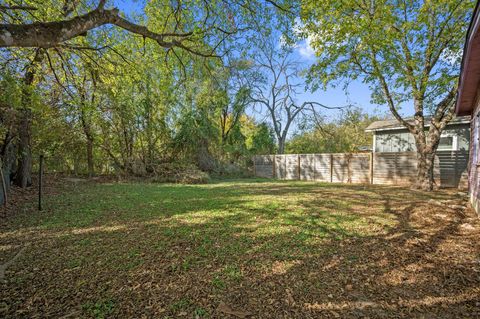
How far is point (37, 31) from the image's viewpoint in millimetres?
2277

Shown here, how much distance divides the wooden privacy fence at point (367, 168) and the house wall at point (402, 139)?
86.1 inches

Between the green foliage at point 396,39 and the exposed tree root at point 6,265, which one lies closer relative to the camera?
the exposed tree root at point 6,265

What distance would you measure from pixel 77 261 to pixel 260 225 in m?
2.55

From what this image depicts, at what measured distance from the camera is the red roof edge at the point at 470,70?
257 cm

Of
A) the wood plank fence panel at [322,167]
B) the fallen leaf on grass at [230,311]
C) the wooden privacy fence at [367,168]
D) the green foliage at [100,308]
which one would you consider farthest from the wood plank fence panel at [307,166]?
the green foliage at [100,308]

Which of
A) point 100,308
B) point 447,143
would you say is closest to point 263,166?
point 447,143

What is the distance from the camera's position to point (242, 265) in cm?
246

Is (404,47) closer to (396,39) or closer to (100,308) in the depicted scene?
(396,39)

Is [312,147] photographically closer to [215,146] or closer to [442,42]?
[215,146]

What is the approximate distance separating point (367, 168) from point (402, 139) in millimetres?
3104

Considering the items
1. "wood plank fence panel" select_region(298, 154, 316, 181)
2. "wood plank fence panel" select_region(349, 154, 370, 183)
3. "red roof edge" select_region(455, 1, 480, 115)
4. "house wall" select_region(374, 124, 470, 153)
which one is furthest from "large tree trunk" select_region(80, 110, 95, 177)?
"house wall" select_region(374, 124, 470, 153)

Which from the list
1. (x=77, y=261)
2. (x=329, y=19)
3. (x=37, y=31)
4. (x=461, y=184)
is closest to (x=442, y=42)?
(x=329, y=19)

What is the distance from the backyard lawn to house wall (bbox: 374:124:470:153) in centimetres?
779

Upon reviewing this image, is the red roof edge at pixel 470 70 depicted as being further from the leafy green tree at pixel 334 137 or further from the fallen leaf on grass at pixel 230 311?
→ the leafy green tree at pixel 334 137
